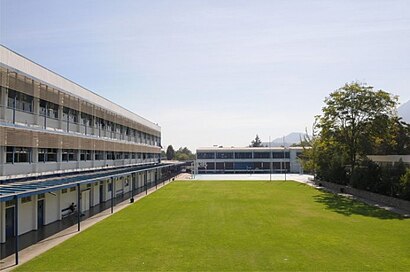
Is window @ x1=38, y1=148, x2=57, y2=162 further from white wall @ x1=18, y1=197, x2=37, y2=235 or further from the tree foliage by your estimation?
the tree foliage

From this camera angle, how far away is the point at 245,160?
9162 centimetres

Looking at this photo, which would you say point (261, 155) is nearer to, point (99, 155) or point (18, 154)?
point (99, 155)

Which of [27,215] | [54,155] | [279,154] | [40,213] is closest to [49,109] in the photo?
[54,155]

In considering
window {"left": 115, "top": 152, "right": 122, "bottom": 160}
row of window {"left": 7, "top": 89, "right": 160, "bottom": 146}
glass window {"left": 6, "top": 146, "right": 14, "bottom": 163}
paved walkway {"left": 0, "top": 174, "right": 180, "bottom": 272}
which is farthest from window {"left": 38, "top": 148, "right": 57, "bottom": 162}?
window {"left": 115, "top": 152, "right": 122, "bottom": 160}

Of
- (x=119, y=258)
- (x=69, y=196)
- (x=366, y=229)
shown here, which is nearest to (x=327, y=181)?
(x=366, y=229)

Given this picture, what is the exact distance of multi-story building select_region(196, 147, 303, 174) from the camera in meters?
90.6

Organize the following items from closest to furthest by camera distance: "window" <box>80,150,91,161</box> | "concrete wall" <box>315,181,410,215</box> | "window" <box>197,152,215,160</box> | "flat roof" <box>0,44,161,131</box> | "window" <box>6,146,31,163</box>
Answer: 1. "flat roof" <box>0,44,161,131</box>
2. "window" <box>6,146,31,163</box>
3. "concrete wall" <box>315,181,410,215</box>
4. "window" <box>80,150,91,161</box>
5. "window" <box>197,152,215,160</box>

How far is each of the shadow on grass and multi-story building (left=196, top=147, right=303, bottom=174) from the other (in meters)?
53.7

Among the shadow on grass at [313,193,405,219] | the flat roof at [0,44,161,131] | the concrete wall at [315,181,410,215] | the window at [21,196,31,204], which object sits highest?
the flat roof at [0,44,161,131]

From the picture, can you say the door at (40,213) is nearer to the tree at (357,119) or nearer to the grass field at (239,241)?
the grass field at (239,241)

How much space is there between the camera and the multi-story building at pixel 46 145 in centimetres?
1941

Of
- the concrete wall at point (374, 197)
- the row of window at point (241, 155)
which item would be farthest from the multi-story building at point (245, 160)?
the concrete wall at point (374, 197)

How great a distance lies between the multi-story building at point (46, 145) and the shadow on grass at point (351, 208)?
1722 cm

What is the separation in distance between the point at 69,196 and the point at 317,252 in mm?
18730
